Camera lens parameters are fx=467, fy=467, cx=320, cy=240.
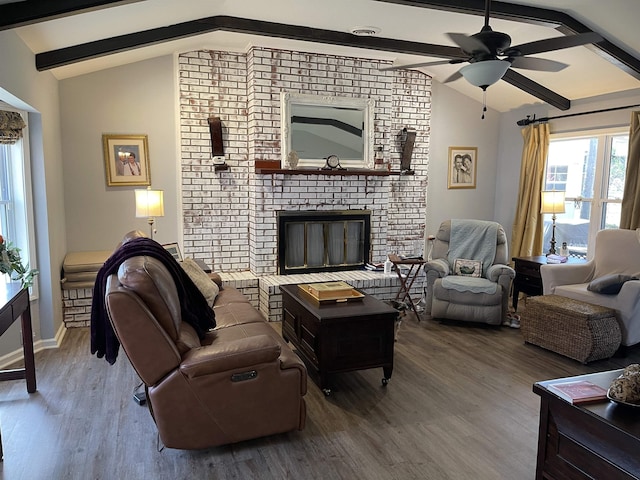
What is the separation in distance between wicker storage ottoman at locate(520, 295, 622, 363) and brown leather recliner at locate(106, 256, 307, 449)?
244cm

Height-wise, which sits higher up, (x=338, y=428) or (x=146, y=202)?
(x=146, y=202)

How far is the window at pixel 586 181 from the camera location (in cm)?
502

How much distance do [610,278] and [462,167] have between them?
2.69 meters

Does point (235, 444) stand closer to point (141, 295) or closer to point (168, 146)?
point (141, 295)

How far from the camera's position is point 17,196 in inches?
145

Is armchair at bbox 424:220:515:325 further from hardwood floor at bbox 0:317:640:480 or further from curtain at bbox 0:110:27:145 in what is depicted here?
curtain at bbox 0:110:27:145

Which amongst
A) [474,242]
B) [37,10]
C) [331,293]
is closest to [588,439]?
[331,293]

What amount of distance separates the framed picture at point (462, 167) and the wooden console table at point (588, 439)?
4258 millimetres

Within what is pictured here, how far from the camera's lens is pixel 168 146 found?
502cm

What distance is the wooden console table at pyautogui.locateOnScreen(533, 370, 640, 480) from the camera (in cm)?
175

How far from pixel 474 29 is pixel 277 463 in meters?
3.98

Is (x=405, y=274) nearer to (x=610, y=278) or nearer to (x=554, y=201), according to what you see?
(x=554, y=201)

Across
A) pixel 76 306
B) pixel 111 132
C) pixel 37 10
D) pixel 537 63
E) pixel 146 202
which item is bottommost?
pixel 76 306

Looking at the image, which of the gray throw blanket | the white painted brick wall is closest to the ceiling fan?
the gray throw blanket
